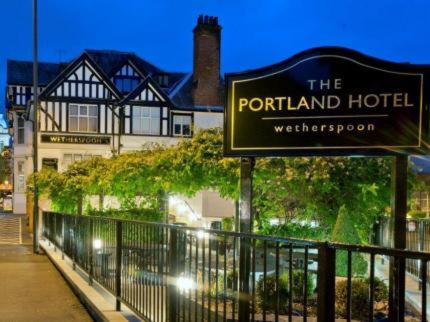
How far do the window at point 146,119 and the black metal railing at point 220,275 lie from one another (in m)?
27.9

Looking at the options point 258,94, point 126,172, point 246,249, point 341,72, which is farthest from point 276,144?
point 126,172

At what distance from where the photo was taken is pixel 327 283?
130 inches

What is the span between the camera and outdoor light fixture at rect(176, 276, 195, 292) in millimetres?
5143

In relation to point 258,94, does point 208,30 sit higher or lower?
higher

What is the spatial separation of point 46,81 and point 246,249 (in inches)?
1586

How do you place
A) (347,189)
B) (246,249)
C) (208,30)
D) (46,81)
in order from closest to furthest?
(246,249)
(347,189)
(208,30)
(46,81)

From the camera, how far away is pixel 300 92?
532cm

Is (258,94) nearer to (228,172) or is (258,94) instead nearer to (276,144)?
(276,144)

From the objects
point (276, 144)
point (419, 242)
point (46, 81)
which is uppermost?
point (46, 81)

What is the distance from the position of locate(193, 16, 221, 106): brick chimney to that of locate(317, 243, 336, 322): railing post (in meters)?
33.9

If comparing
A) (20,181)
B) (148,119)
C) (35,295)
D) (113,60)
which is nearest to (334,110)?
(35,295)

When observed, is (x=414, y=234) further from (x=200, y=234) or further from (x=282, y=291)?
(x=200, y=234)

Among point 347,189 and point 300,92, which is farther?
point 347,189

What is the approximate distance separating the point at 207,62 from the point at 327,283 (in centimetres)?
3480
